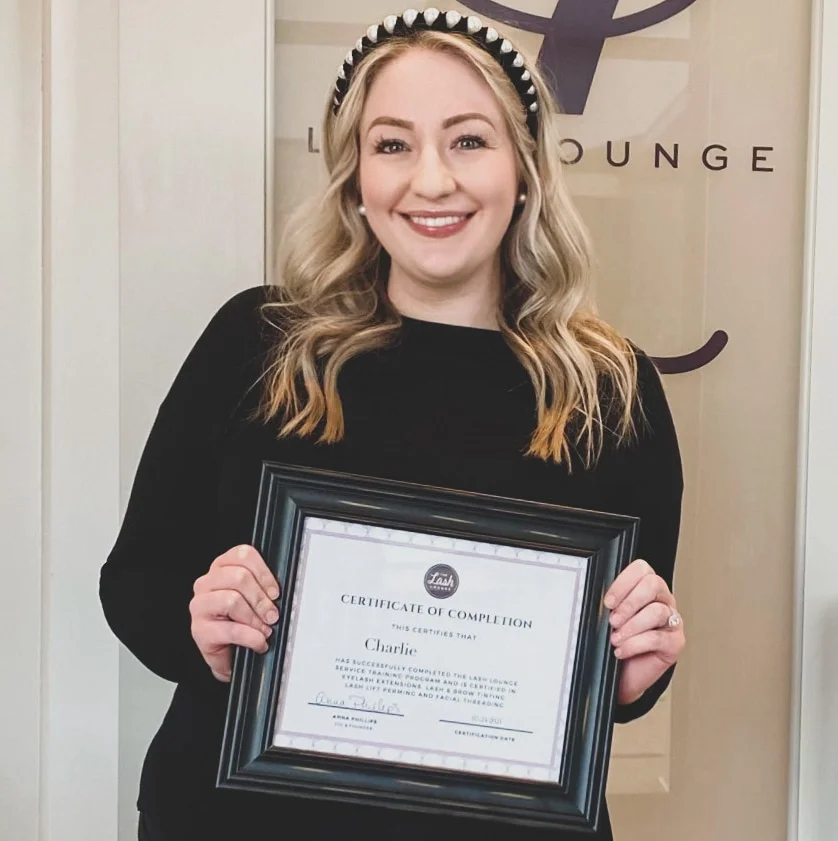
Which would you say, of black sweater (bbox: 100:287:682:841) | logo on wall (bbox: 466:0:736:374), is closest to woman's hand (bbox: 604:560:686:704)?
black sweater (bbox: 100:287:682:841)

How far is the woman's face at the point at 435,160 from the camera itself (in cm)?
103

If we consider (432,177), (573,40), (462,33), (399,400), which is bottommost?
(399,400)

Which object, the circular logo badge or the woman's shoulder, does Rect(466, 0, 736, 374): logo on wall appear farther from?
the circular logo badge

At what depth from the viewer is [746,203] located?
1.42 m

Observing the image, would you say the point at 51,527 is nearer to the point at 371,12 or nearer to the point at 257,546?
the point at 257,546

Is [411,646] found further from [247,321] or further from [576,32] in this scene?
[576,32]

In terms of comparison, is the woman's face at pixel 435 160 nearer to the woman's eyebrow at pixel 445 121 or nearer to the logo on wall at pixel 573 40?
the woman's eyebrow at pixel 445 121

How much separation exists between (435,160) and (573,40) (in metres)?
0.47

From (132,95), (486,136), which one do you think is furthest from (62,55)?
(486,136)

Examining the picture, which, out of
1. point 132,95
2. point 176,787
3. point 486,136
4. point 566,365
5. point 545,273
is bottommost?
point 176,787

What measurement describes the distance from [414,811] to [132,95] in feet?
2.99

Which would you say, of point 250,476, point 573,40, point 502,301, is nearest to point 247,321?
point 250,476

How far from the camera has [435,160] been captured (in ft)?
3.34

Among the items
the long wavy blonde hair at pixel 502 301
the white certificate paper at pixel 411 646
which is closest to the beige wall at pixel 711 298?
the long wavy blonde hair at pixel 502 301
